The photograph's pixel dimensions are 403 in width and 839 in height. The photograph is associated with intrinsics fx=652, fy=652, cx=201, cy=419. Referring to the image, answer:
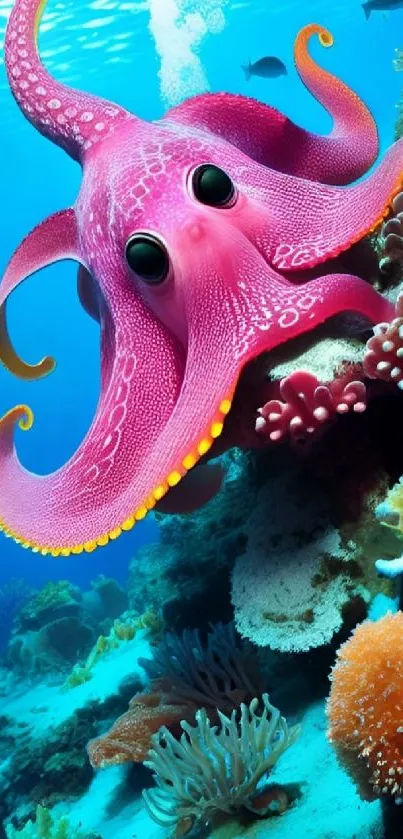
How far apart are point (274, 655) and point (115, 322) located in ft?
7.47

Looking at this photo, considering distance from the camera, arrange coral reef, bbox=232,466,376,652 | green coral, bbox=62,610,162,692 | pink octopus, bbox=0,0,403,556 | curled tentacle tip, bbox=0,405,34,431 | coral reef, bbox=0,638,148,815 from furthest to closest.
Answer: green coral, bbox=62,610,162,692 → coral reef, bbox=0,638,148,815 → curled tentacle tip, bbox=0,405,34,431 → coral reef, bbox=232,466,376,652 → pink octopus, bbox=0,0,403,556

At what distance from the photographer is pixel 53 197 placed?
210ft

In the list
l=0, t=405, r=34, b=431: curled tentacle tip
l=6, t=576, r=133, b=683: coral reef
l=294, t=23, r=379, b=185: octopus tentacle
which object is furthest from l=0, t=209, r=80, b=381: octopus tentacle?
l=6, t=576, r=133, b=683: coral reef

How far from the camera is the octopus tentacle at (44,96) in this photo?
368 cm

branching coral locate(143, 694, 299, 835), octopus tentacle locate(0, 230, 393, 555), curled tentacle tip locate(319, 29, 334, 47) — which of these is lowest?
branching coral locate(143, 694, 299, 835)

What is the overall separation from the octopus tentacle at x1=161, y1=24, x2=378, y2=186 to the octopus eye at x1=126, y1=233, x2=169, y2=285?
1.29 m

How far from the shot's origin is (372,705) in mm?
1929

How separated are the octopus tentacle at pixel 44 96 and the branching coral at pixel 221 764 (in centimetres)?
314

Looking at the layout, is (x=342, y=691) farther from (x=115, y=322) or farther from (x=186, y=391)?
(x=115, y=322)

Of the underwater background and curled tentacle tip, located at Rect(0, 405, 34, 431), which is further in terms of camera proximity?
curled tentacle tip, located at Rect(0, 405, 34, 431)

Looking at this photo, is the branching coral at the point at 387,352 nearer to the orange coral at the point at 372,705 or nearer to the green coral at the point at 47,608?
the orange coral at the point at 372,705

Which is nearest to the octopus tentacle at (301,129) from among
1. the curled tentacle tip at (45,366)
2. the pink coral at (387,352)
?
the curled tentacle tip at (45,366)

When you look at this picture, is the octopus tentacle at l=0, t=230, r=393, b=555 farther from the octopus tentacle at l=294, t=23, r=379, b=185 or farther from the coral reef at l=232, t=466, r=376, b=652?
the octopus tentacle at l=294, t=23, r=379, b=185

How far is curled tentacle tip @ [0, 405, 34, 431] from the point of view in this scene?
3590mm
